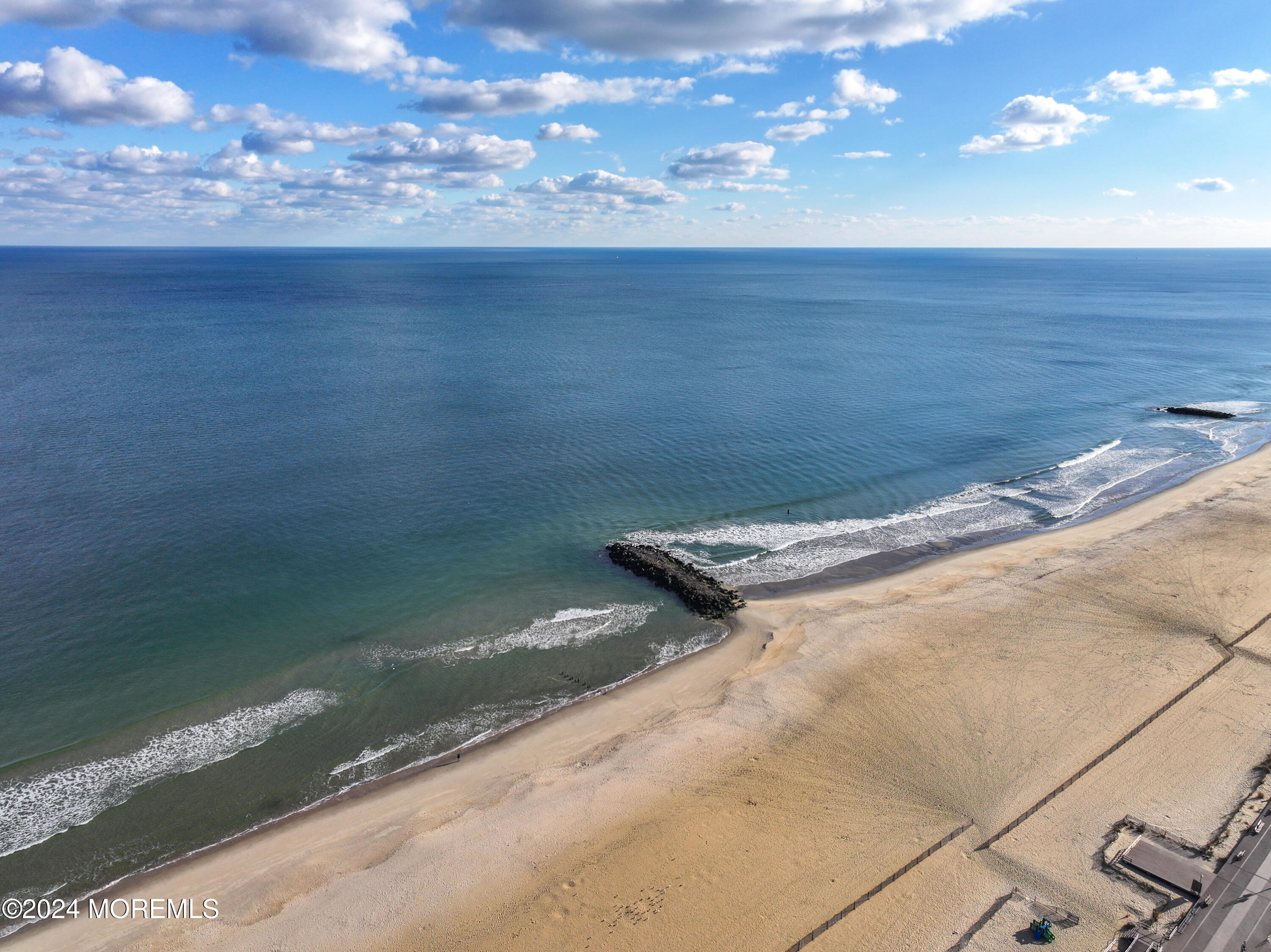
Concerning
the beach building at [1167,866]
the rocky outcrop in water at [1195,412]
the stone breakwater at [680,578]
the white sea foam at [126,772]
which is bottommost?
the white sea foam at [126,772]

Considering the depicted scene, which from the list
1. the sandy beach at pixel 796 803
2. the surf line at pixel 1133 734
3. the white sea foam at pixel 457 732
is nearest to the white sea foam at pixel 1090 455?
the sandy beach at pixel 796 803

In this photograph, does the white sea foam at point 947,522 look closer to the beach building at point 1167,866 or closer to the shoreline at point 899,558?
the shoreline at point 899,558

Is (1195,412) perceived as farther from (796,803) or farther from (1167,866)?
(796,803)

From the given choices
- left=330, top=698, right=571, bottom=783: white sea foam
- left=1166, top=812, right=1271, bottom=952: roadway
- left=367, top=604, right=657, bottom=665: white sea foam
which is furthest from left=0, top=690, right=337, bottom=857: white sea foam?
left=1166, top=812, right=1271, bottom=952: roadway

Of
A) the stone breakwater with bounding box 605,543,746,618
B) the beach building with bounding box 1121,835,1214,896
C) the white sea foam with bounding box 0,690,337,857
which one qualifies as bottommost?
the white sea foam with bounding box 0,690,337,857

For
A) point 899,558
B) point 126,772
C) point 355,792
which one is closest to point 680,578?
point 899,558

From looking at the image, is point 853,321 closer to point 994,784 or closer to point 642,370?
point 642,370

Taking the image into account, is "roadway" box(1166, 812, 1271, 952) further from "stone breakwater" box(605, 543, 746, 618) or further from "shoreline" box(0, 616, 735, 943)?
"stone breakwater" box(605, 543, 746, 618)

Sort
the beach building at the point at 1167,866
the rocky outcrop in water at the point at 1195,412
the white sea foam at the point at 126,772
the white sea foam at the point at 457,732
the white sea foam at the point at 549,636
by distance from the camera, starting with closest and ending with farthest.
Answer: the beach building at the point at 1167,866, the white sea foam at the point at 126,772, the white sea foam at the point at 457,732, the white sea foam at the point at 549,636, the rocky outcrop in water at the point at 1195,412
